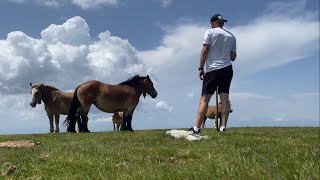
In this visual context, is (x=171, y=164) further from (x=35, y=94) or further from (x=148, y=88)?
(x=35, y=94)

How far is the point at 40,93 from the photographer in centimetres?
3089

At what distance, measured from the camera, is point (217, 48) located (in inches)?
565

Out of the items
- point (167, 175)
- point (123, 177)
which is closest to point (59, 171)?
point (123, 177)

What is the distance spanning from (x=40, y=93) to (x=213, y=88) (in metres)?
19.5

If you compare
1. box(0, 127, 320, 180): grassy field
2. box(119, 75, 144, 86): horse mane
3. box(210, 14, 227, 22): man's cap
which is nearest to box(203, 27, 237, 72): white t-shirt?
box(210, 14, 227, 22): man's cap

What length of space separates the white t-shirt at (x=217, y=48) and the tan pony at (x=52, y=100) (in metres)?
19.0

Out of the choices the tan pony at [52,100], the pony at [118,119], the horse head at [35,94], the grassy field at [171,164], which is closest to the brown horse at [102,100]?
the horse head at [35,94]

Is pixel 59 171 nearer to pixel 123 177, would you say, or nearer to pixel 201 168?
pixel 123 177

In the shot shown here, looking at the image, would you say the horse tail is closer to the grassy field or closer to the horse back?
the horse back

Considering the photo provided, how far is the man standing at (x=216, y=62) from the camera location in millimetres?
13992

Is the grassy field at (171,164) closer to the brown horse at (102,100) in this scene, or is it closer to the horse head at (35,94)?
the brown horse at (102,100)

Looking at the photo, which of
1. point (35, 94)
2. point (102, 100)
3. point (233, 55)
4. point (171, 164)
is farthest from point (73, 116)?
point (171, 164)

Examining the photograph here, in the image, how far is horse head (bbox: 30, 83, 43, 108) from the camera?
98.7 feet

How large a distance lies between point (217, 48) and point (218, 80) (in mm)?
1061
